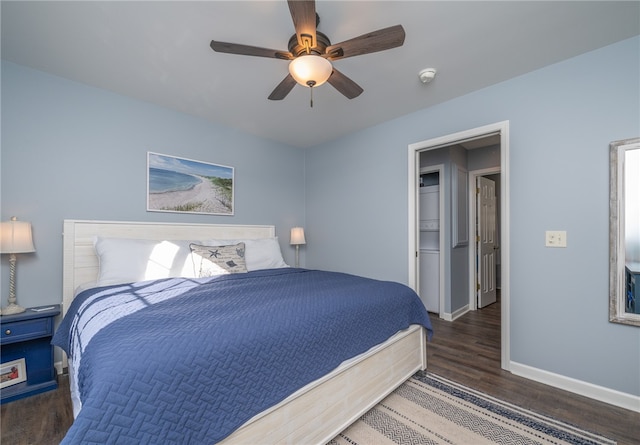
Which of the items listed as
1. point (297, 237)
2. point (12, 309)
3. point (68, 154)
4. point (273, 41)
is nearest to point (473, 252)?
point (297, 237)

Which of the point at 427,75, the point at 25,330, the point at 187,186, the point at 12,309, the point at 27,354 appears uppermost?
the point at 427,75

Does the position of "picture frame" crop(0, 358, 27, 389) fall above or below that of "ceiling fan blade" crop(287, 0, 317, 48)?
below

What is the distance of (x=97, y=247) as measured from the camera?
7.60 ft

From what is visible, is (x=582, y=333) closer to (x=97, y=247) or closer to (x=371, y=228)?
(x=371, y=228)

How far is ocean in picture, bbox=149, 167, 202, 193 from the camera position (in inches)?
112

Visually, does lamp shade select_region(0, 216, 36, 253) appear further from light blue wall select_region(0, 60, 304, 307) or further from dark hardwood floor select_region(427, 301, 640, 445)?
dark hardwood floor select_region(427, 301, 640, 445)

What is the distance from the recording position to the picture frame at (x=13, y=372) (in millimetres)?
1986

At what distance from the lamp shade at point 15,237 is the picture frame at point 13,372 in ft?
2.70

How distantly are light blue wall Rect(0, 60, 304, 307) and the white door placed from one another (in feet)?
13.0

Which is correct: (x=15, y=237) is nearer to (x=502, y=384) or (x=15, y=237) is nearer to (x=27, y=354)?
(x=27, y=354)

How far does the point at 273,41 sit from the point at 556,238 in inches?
101

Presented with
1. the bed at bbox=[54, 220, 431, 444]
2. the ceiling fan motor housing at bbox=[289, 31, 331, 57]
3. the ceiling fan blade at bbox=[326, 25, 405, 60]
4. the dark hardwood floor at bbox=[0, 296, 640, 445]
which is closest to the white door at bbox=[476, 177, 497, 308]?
the dark hardwood floor at bbox=[0, 296, 640, 445]

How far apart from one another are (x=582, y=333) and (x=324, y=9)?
2.82m

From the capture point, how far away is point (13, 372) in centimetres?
202
